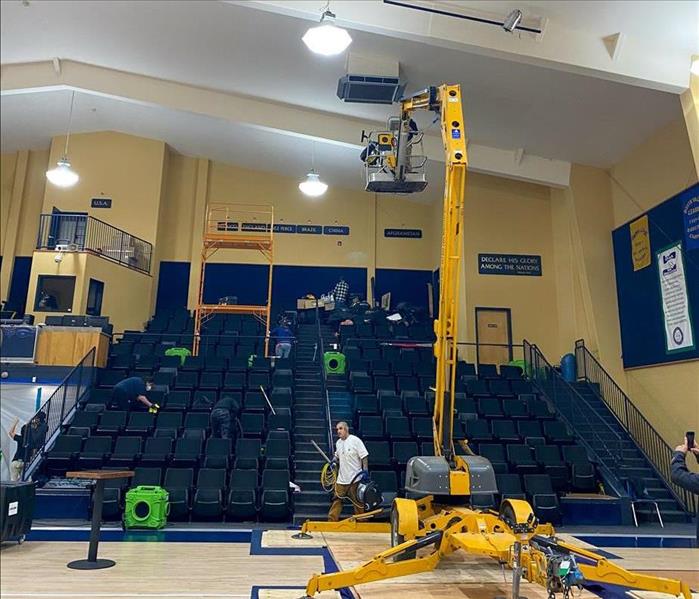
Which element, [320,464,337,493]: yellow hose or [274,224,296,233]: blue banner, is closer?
[320,464,337,493]: yellow hose

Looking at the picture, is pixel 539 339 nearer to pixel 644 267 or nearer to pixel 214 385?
pixel 644 267

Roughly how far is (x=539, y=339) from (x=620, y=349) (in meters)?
2.11

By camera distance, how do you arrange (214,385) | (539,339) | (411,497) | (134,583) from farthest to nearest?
(539,339), (214,385), (411,497), (134,583)

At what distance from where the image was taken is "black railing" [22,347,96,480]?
7.89 m

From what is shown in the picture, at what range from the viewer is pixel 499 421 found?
9.59 meters

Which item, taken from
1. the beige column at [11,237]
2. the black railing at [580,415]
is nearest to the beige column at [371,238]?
the black railing at [580,415]

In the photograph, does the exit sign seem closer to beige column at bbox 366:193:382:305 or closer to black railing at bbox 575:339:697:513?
beige column at bbox 366:193:382:305

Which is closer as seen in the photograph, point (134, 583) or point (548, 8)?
point (134, 583)

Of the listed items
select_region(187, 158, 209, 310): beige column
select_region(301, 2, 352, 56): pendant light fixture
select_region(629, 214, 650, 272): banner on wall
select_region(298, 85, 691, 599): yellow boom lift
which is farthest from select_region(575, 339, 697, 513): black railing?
select_region(187, 158, 209, 310): beige column

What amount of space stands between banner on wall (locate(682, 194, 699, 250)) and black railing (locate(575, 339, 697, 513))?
2959 millimetres

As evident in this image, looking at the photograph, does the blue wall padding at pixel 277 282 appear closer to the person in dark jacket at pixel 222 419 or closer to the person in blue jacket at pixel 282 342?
the person in blue jacket at pixel 282 342

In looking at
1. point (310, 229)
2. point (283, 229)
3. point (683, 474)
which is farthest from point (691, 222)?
point (283, 229)

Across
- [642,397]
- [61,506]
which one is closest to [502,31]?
[642,397]

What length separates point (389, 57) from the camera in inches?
350
